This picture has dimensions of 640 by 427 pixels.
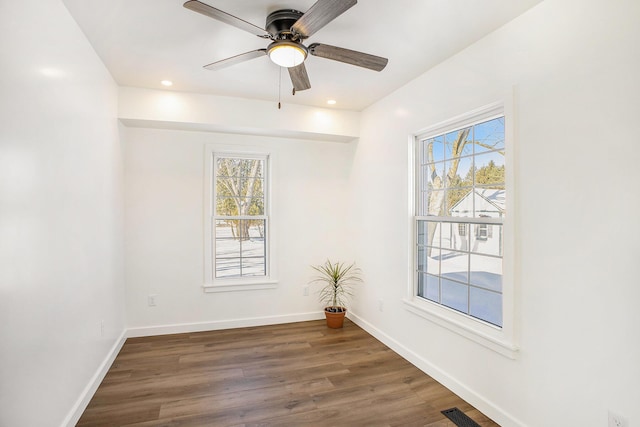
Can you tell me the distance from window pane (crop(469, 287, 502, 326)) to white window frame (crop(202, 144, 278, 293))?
2.39 m

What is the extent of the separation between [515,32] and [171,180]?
3498 mm

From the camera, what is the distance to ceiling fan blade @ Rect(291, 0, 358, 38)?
1674mm

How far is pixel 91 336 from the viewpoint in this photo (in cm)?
254

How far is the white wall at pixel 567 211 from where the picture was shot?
63.9 inches

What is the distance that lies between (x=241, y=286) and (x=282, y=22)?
117 inches

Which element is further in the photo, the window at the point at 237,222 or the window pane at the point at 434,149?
the window at the point at 237,222

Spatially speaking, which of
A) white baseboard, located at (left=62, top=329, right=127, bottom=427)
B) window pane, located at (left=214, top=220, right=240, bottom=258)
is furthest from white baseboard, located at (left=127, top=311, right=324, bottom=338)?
window pane, located at (left=214, top=220, right=240, bottom=258)

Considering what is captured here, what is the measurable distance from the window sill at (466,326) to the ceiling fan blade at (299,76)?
2.16 meters

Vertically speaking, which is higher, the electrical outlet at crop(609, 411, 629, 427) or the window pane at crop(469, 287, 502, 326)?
the window pane at crop(469, 287, 502, 326)

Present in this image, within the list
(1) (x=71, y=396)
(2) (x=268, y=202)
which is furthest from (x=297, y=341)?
(1) (x=71, y=396)

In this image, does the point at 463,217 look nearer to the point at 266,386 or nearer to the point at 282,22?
the point at 282,22

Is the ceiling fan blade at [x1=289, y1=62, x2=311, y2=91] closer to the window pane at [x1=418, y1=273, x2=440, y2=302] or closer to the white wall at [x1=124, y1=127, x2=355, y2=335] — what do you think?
the white wall at [x1=124, y1=127, x2=355, y2=335]

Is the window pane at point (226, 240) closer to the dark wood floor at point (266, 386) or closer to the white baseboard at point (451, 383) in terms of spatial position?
the dark wood floor at point (266, 386)

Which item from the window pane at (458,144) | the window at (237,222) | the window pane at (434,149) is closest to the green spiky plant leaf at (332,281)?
the window at (237,222)
